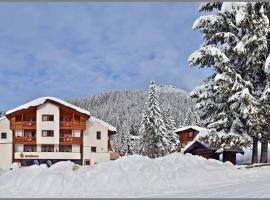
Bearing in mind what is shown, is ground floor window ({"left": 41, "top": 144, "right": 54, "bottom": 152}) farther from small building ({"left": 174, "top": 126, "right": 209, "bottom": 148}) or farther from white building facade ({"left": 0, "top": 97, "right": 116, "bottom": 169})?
small building ({"left": 174, "top": 126, "right": 209, "bottom": 148})

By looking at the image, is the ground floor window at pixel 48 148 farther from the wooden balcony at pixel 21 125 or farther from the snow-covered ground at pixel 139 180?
the snow-covered ground at pixel 139 180

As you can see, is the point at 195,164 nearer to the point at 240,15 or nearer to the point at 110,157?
the point at 240,15

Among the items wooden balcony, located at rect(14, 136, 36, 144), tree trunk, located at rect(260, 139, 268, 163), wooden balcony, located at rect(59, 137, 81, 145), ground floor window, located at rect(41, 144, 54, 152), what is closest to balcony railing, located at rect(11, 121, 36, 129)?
wooden balcony, located at rect(14, 136, 36, 144)

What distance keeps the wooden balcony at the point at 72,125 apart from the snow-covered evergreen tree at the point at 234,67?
120ft

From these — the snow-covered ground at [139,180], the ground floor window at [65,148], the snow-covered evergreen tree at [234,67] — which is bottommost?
the ground floor window at [65,148]

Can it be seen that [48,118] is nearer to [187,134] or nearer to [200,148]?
[187,134]

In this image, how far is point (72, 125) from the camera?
60.3 metres

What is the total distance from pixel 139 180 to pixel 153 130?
4462 centimetres

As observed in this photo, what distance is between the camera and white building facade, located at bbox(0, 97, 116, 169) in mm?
58812

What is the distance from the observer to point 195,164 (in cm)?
1969

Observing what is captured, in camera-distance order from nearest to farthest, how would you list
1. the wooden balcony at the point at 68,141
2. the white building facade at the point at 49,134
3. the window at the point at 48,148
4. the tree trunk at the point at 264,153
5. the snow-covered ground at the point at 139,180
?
the snow-covered ground at the point at 139,180
the tree trunk at the point at 264,153
the white building facade at the point at 49,134
the wooden balcony at the point at 68,141
the window at the point at 48,148

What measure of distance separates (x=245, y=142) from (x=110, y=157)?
39676 millimetres

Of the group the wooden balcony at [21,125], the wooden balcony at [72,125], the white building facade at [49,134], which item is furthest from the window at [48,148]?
the wooden balcony at [21,125]

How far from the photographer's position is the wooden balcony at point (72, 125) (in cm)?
6022
